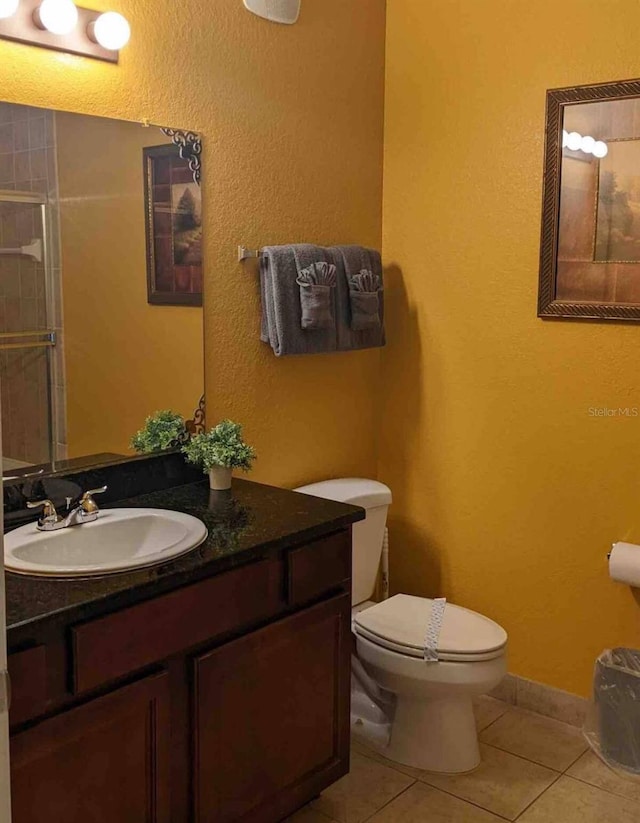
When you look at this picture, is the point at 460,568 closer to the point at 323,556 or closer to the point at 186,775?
the point at 323,556

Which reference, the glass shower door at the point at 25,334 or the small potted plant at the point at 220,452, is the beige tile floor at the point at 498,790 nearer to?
the small potted plant at the point at 220,452

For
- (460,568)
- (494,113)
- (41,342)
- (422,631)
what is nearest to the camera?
(41,342)

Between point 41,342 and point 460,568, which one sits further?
point 460,568

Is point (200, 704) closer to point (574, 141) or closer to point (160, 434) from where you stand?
point (160, 434)

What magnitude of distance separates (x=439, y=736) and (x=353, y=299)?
1348 mm

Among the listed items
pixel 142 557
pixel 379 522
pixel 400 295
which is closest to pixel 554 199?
pixel 400 295

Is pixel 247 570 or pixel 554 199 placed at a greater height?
pixel 554 199

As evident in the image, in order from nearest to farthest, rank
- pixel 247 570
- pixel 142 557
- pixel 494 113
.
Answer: pixel 142 557 < pixel 247 570 < pixel 494 113

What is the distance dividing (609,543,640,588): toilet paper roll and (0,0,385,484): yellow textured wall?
95 cm

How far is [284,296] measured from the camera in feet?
8.56

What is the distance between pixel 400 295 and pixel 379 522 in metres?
0.82

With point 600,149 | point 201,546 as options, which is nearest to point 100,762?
point 201,546

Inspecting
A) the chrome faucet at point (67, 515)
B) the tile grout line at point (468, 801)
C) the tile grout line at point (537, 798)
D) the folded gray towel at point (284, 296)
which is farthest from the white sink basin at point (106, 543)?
the tile grout line at point (537, 798)

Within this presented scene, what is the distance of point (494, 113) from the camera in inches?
112
